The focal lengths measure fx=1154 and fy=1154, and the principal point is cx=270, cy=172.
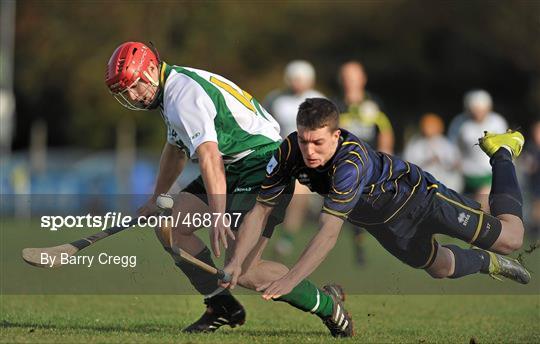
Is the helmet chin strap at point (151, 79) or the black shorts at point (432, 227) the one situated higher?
the helmet chin strap at point (151, 79)

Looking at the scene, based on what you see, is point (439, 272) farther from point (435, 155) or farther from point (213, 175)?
point (435, 155)

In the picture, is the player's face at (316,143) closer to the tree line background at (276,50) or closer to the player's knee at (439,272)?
the player's knee at (439,272)

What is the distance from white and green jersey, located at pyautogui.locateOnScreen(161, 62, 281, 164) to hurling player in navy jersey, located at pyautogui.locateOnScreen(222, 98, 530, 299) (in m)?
0.46

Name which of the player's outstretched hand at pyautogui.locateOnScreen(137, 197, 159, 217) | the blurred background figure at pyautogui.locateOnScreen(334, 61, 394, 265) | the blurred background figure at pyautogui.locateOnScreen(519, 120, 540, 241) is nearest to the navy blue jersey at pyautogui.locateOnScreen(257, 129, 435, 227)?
the player's outstretched hand at pyautogui.locateOnScreen(137, 197, 159, 217)

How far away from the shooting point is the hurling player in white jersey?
696 cm

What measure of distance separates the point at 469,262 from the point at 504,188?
25.0 inches

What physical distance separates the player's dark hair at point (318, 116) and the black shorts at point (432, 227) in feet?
3.53

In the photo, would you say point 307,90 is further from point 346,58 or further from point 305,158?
point 346,58

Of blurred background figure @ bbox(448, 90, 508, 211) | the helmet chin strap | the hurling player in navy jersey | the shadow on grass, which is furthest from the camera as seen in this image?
blurred background figure @ bbox(448, 90, 508, 211)

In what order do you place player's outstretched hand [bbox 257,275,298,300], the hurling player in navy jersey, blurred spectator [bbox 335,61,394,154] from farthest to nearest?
blurred spectator [bbox 335,61,394,154], the hurling player in navy jersey, player's outstretched hand [bbox 257,275,298,300]

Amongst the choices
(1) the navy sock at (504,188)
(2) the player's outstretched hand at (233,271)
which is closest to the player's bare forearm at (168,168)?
(2) the player's outstretched hand at (233,271)

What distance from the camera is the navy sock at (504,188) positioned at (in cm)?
784

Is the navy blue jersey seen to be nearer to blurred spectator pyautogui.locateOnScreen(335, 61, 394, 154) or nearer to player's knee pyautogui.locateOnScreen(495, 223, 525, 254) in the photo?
player's knee pyautogui.locateOnScreen(495, 223, 525, 254)

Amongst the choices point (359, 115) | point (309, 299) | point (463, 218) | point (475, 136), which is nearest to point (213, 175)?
point (309, 299)
